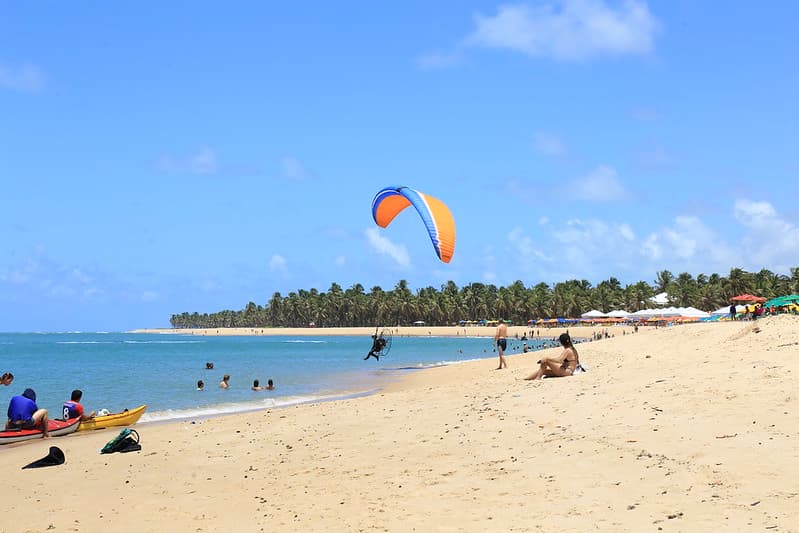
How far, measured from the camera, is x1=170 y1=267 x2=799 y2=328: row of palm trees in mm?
Result: 110125

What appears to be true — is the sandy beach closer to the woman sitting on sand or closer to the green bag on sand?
the green bag on sand

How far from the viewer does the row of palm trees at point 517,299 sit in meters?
110

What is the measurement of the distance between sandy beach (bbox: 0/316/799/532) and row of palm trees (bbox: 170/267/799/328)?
101 metres

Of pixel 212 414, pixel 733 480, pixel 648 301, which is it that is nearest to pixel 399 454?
pixel 733 480

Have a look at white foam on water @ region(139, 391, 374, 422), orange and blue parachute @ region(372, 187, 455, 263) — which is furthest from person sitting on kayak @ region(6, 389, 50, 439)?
orange and blue parachute @ region(372, 187, 455, 263)

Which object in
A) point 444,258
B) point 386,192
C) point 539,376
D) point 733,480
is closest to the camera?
point 733,480

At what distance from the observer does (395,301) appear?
16575 cm

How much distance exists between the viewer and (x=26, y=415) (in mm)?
15195

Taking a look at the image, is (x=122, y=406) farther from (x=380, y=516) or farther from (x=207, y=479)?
(x=380, y=516)

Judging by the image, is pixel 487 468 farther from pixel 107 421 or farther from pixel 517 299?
pixel 517 299

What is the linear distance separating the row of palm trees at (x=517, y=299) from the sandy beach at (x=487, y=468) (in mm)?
100681

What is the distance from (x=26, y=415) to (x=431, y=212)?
36.2ft

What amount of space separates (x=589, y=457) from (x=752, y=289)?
111 metres

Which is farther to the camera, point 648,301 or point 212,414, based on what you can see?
point 648,301
